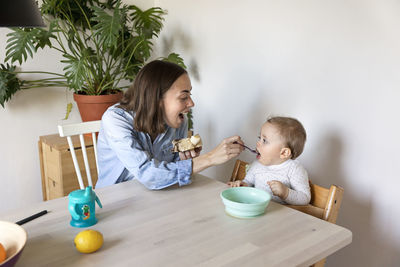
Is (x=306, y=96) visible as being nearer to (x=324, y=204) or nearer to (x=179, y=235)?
(x=324, y=204)

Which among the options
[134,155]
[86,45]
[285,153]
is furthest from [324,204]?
[86,45]

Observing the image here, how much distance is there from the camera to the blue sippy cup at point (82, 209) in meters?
1.16

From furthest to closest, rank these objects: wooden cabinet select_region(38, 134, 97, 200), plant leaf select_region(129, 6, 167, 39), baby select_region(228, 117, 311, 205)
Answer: plant leaf select_region(129, 6, 167, 39) < wooden cabinet select_region(38, 134, 97, 200) < baby select_region(228, 117, 311, 205)

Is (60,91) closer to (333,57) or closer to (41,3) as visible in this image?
(41,3)

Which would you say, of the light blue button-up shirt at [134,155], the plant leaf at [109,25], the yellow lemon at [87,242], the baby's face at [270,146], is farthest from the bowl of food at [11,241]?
the plant leaf at [109,25]

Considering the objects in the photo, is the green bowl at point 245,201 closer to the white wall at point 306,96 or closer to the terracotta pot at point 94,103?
the white wall at point 306,96

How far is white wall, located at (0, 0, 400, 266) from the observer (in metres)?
1.85

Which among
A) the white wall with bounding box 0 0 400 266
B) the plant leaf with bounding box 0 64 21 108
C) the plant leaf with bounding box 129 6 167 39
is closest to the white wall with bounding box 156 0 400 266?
the white wall with bounding box 0 0 400 266

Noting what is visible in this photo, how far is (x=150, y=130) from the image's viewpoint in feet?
5.51

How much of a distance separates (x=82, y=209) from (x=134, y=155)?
40 centimetres

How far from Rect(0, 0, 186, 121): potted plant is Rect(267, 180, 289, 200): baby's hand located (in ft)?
4.66

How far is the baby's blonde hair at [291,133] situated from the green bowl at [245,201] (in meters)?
0.41

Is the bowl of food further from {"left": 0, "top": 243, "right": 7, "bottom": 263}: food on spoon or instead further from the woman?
the woman

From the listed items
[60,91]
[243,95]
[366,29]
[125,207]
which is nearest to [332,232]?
[125,207]
